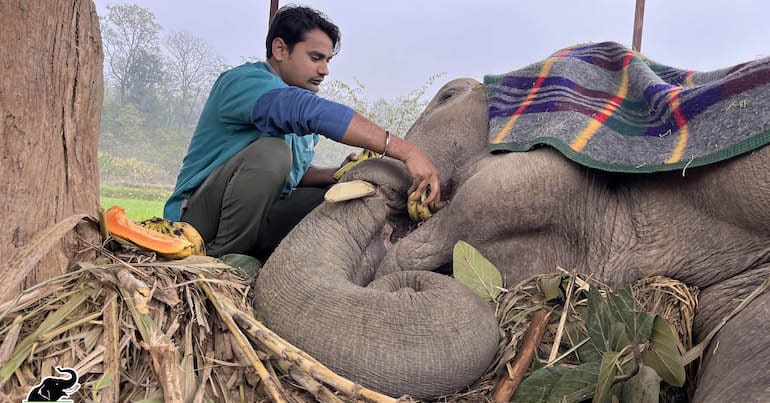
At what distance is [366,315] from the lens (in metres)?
0.96

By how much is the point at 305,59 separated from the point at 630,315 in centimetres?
145

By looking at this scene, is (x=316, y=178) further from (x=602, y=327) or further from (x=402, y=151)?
(x=602, y=327)

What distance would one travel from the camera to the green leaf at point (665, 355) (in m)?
0.86

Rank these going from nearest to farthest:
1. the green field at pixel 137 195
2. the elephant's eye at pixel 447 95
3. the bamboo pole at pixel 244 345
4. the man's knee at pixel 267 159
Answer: the bamboo pole at pixel 244 345 < the man's knee at pixel 267 159 < the elephant's eye at pixel 447 95 < the green field at pixel 137 195

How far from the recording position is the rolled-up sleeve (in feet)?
4.83

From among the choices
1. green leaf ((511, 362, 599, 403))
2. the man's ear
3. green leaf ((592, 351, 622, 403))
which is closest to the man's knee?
the man's ear

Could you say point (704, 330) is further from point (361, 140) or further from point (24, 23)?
point (24, 23)

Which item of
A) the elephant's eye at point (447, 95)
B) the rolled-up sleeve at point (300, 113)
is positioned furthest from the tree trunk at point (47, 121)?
the elephant's eye at point (447, 95)

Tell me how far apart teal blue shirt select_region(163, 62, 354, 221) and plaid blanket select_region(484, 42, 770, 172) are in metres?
0.45

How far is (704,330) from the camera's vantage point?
1.09m

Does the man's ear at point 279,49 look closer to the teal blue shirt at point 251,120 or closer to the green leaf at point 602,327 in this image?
the teal blue shirt at point 251,120

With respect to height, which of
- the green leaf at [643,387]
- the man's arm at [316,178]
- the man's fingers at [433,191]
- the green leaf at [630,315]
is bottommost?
the green leaf at [643,387]

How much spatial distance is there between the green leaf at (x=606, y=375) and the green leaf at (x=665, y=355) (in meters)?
0.08

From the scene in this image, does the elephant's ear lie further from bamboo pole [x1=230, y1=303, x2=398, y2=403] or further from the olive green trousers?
the olive green trousers
